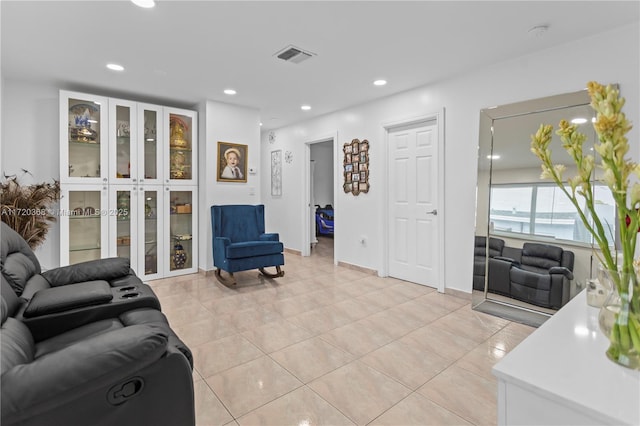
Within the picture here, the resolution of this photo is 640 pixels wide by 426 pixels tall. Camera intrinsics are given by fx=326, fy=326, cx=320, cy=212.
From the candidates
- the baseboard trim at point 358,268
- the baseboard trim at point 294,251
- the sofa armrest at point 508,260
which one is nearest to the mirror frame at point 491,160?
the sofa armrest at point 508,260

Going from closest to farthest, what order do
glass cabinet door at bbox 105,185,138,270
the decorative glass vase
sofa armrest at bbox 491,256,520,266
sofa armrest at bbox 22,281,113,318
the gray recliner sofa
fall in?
the decorative glass vase
the gray recliner sofa
sofa armrest at bbox 22,281,113,318
sofa armrest at bbox 491,256,520,266
glass cabinet door at bbox 105,185,138,270

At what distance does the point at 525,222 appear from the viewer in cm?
308

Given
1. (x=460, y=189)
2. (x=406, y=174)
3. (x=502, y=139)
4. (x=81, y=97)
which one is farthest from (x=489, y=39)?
(x=81, y=97)

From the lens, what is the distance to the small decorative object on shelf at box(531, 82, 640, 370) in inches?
28.8

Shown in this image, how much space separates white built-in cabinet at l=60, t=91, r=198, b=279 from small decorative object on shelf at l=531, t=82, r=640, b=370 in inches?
174

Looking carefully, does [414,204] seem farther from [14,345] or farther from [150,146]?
[14,345]

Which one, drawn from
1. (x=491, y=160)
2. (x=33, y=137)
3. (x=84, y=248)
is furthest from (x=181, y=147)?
(x=491, y=160)

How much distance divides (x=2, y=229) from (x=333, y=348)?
2191mm

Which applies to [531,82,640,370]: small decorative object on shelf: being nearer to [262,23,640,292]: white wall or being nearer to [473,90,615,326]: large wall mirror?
[473,90,615,326]: large wall mirror

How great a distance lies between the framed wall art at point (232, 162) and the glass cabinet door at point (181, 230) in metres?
0.52

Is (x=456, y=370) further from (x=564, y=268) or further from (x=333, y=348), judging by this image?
(x=564, y=268)

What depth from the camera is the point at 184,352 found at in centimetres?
136

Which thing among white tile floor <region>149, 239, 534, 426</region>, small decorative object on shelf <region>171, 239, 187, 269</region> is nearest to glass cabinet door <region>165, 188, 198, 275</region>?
small decorative object on shelf <region>171, 239, 187, 269</region>

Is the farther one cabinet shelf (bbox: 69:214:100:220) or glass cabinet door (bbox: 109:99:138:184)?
glass cabinet door (bbox: 109:99:138:184)
